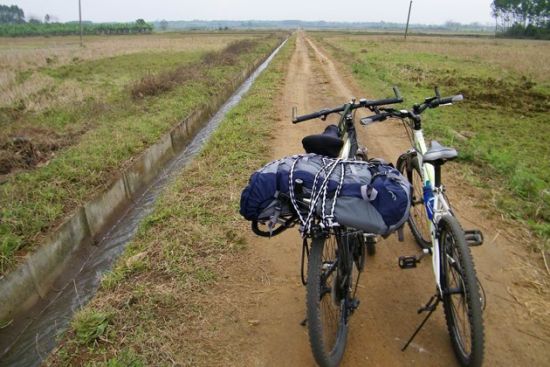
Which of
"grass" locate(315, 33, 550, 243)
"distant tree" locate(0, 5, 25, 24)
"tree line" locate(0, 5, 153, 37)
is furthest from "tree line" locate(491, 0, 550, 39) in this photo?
"distant tree" locate(0, 5, 25, 24)

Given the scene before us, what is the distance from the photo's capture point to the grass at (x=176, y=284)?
9.94 feet

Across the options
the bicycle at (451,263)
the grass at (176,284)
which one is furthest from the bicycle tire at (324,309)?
the grass at (176,284)

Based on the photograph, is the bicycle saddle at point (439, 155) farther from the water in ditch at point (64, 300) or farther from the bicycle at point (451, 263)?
the water in ditch at point (64, 300)

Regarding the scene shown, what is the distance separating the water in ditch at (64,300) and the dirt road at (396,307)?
207 centimetres

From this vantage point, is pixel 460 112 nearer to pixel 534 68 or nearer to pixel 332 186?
pixel 332 186

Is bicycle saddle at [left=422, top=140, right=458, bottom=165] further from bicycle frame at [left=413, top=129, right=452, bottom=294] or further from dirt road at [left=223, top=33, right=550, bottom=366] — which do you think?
dirt road at [left=223, top=33, right=550, bottom=366]

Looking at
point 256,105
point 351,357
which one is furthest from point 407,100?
point 351,357

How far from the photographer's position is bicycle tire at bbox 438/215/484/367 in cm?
232

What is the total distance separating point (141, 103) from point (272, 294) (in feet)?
32.5

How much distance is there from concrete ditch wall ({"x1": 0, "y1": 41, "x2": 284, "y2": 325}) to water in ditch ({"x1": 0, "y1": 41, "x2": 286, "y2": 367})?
0.37 feet

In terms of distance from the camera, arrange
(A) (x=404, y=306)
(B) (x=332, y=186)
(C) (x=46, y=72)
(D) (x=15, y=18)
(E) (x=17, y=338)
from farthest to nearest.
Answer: (D) (x=15, y=18) < (C) (x=46, y=72) < (E) (x=17, y=338) < (A) (x=404, y=306) < (B) (x=332, y=186)

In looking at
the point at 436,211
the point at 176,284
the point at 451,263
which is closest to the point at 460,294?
the point at 451,263

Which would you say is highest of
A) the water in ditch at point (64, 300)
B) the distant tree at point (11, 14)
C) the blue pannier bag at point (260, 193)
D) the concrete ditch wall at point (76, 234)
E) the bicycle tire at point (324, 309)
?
the distant tree at point (11, 14)

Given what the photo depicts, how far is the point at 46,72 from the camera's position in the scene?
18.8 metres
